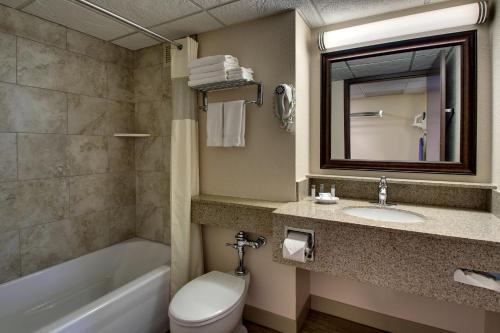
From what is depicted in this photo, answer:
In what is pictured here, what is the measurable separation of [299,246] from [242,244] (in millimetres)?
550

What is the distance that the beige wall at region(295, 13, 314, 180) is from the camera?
5.51 ft

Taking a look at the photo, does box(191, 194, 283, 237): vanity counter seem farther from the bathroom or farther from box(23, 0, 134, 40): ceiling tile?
box(23, 0, 134, 40): ceiling tile

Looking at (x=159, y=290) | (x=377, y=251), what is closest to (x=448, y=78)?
(x=377, y=251)

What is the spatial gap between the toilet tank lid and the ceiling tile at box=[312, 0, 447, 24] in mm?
1758

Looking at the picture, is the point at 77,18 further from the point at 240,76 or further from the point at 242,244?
the point at 242,244

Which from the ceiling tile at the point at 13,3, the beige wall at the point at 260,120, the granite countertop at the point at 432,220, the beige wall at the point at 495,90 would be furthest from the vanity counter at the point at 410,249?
the ceiling tile at the point at 13,3


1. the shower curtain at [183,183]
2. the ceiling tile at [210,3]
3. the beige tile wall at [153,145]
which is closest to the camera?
the ceiling tile at [210,3]

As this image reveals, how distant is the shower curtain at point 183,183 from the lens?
187 centimetres

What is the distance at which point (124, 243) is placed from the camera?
2.30m

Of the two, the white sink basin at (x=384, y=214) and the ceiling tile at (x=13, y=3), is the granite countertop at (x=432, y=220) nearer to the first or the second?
the white sink basin at (x=384, y=214)

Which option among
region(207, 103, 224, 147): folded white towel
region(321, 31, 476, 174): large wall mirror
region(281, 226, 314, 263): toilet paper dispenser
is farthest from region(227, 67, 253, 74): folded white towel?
region(281, 226, 314, 263): toilet paper dispenser

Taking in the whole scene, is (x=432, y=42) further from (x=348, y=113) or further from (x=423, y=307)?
(x=423, y=307)

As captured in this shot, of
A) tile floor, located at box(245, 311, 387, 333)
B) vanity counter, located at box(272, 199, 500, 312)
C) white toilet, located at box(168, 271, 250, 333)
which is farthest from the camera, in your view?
tile floor, located at box(245, 311, 387, 333)

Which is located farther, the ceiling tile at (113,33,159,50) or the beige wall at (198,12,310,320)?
the ceiling tile at (113,33,159,50)
